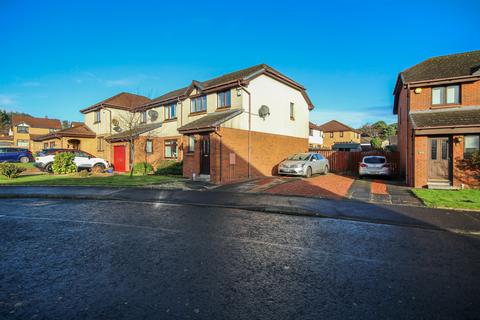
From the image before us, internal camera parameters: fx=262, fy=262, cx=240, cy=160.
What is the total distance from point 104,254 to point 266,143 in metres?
14.5

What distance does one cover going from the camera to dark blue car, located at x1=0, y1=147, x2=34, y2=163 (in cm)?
2650

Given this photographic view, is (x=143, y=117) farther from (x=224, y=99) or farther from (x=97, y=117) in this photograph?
(x=224, y=99)

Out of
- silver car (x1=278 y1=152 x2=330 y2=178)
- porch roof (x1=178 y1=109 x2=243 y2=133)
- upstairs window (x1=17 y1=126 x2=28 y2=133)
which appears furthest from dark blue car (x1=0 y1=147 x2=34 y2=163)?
upstairs window (x1=17 y1=126 x2=28 y2=133)

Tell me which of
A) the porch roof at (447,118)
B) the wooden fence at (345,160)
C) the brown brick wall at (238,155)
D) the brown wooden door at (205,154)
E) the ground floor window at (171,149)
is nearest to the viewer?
the porch roof at (447,118)

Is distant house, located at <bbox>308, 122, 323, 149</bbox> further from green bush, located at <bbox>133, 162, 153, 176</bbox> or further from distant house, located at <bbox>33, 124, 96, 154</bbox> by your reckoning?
distant house, located at <bbox>33, 124, 96, 154</bbox>

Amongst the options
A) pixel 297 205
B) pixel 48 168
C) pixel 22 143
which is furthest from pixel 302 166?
pixel 22 143

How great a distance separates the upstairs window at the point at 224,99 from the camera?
17188 mm

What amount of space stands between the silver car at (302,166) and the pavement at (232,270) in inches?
386

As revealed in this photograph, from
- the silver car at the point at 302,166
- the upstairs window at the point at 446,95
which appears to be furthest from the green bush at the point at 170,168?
the upstairs window at the point at 446,95

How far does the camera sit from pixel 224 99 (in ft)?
57.5

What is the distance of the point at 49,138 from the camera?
95.3 ft

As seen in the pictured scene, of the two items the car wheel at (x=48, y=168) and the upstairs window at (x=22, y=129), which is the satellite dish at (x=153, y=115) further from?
the upstairs window at (x=22, y=129)

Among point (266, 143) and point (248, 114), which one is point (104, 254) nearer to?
point (248, 114)

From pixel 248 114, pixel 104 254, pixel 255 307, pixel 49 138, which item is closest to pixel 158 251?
pixel 104 254
